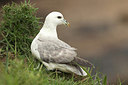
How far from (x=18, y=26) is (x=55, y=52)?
84 centimetres

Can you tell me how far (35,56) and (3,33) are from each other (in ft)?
2.27

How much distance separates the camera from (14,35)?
4.35 metres

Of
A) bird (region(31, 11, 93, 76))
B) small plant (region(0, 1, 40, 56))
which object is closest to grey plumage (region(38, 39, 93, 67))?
bird (region(31, 11, 93, 76))

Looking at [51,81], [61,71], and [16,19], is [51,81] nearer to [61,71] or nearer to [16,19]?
→ [61,71]

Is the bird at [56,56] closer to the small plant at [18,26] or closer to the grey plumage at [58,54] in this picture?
the grey plumage at [58,54]

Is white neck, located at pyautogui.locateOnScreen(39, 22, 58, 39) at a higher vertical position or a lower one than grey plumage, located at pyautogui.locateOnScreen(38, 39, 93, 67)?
higher

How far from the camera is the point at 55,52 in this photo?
3.88 m

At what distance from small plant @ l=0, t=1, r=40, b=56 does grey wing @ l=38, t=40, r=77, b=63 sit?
0.49 meters

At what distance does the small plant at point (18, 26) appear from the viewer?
14.4 feet

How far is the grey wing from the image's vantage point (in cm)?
384

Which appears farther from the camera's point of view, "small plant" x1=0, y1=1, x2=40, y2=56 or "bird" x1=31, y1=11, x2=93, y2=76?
"small plant" x1=0, y1=1, x2=40, y2=56

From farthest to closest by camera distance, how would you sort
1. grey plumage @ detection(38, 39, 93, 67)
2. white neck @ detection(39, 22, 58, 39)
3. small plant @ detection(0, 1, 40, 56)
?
small plant @ detection(0, 1, 40, 56) → white neck @ detection(39, 22, 58, 39) → grey plumage @ detection(38, 39, 93, 67)

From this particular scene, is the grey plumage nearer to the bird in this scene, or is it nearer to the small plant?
the bird

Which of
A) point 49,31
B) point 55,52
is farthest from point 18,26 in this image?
point 55,52
